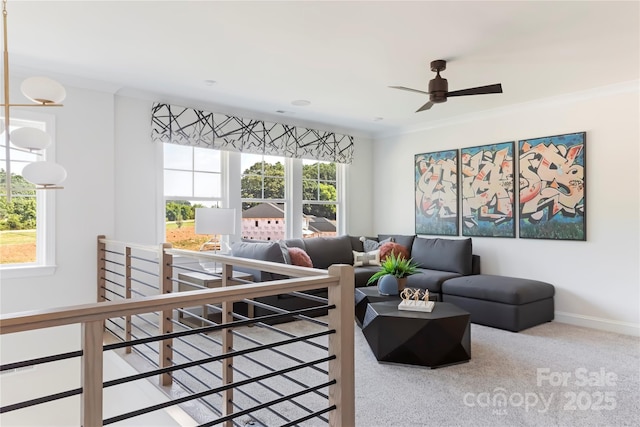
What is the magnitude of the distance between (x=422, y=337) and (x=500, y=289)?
156cm

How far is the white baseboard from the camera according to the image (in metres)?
4.37

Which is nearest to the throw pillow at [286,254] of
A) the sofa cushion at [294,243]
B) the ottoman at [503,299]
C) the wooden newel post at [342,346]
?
the sofa cushion at [294,243]

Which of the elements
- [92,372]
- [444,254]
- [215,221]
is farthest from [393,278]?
[92,372]

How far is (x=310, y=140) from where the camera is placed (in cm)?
625

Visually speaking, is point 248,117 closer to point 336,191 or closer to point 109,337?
point 336,191

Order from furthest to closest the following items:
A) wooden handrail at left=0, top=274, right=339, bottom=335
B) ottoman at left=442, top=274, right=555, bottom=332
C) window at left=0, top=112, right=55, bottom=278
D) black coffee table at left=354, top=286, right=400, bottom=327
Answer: ottoman at left=442, top=274, right=555, bottom=332, black coffee table at left=354, top=286, right=400, bottom=327, window at left=0, top=112, right=55, bottom=278, wooden handrail at left=0, top=274, right=339, bottom=335

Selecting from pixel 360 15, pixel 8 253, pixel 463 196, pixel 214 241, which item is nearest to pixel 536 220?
pixel 463 196

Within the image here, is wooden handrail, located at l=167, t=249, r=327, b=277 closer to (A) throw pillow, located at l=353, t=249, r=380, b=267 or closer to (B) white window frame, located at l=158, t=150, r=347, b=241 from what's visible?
(B) white window frame, located at l=158, t=150, r=347, b=241

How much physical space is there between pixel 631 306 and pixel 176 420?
14.4 feet

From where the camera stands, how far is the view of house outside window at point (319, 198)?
21.1ft

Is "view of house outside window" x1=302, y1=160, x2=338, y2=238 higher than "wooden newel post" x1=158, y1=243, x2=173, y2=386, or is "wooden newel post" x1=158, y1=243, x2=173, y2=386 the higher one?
"view of house outside window" x1=302, y1=160, x2=338, y2=238

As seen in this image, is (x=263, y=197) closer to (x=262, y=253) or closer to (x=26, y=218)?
(x=262, y=253)

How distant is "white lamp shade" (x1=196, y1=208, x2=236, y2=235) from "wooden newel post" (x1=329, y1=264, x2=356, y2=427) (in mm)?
3154

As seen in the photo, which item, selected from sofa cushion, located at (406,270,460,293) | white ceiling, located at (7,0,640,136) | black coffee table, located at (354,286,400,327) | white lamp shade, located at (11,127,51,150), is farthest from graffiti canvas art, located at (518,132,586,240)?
white lamp shade, located at (11,127,51,150)
